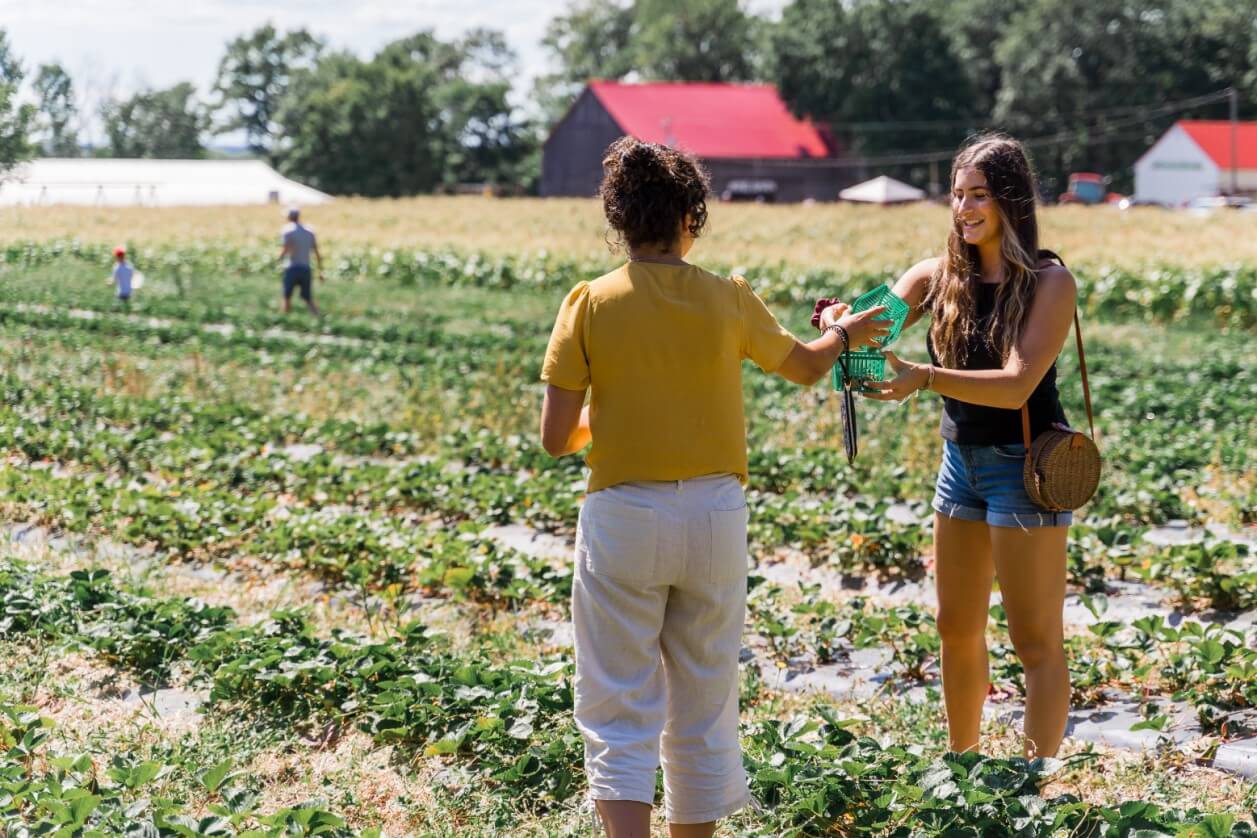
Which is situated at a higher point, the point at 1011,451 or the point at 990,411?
the point at 990,411

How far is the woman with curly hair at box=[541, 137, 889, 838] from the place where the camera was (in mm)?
3105

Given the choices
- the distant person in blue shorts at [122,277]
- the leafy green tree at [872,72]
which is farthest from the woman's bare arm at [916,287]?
the leafy green tree at [872,72]

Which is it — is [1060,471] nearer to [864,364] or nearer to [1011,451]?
[1011,451]

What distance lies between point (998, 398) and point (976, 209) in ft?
1.67

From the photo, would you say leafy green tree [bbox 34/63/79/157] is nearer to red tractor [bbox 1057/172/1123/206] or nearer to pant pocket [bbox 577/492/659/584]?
pant pocket [bbox 577/492/659/584]

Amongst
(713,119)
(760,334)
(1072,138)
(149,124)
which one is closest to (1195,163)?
(1072,138)

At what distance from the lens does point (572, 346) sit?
311cm

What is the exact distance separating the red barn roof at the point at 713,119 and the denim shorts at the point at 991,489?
2139 inches

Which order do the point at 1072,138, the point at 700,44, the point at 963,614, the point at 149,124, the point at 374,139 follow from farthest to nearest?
the point at 700,44 < the point at 374,139 < the point at 1072,138 < the point at 149,124 < the point at 963,614

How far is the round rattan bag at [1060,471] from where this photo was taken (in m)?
3.55

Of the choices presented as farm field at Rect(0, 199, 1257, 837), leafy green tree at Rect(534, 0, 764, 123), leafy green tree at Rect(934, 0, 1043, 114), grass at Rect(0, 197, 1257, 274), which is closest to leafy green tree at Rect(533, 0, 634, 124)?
leafy green tree at Rect(534, 0, 764, 123)

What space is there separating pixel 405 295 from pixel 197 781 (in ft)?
62.5

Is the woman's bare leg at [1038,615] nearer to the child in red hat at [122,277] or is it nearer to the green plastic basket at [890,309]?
the green plastic basket at [890,309]

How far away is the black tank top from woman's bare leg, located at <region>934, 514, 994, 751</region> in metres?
0.26
